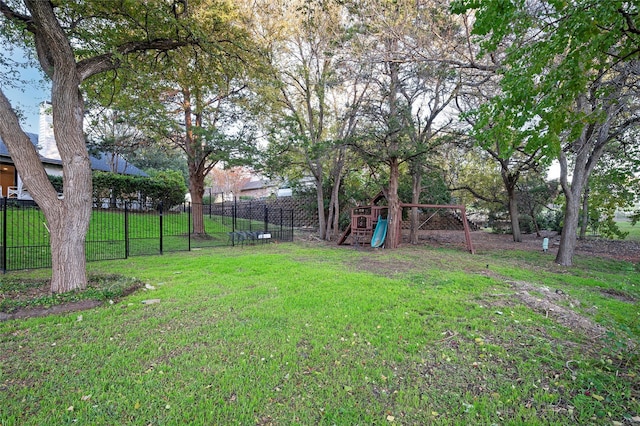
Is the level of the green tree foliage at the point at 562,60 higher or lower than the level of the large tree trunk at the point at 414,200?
higher

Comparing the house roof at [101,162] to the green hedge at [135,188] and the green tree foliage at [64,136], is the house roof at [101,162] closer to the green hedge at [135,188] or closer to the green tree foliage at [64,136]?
the green hedge at [135,188]

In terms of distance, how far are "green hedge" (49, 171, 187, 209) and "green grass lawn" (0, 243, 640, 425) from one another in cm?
1193

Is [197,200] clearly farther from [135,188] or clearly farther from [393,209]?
[393,209]

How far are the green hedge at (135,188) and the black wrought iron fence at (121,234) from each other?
0.75 metres

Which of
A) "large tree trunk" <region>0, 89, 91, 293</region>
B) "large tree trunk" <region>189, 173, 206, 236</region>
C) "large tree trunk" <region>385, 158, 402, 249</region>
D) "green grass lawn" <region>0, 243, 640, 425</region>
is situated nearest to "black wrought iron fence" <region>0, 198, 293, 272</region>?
"large tree trunk" <region>189, 173, 206, 236</region>

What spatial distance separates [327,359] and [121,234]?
12343mm

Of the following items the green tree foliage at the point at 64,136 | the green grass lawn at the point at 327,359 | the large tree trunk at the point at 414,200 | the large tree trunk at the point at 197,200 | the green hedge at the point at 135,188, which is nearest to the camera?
the green grass lawn at the point at 327,359

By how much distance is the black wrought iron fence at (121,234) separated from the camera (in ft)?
25.2

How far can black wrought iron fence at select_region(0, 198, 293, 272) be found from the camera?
767 centimetres

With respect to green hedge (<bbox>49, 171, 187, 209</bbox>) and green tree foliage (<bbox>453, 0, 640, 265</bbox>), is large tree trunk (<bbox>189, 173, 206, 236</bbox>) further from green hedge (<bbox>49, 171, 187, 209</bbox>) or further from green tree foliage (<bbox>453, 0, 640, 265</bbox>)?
green tree foliage (<bbox>453, 0, 640, 265</bbox>)

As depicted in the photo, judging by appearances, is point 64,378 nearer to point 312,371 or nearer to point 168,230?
point 312,371

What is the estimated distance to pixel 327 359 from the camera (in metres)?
2.66

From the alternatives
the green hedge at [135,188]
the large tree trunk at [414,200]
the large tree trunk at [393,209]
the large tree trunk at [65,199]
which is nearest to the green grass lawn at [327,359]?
the large tree trunk at [65,199]

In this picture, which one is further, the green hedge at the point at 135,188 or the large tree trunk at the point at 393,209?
the green hedge at the point at 135,188
